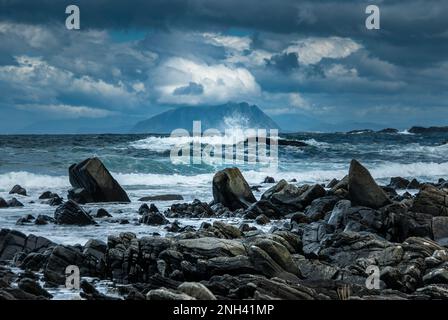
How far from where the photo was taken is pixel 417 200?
1955 cm

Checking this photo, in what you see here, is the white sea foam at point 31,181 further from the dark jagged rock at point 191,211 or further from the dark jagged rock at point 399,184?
the dark jagged rock at point 399,184

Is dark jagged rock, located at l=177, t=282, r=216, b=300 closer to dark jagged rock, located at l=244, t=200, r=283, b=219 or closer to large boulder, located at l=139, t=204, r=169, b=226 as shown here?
large boulder, located at l=139, t=204, r=169, b=226

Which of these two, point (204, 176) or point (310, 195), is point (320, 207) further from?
point (204, 176)

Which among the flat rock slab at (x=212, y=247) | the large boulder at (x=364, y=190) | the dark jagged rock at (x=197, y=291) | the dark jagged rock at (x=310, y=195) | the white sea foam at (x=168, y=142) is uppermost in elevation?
the white sea foam at (x=168, y=142)

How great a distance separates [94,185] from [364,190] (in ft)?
39.4

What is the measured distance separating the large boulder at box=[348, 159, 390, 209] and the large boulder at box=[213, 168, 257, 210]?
5.36m

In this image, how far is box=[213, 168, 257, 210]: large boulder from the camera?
24578mm

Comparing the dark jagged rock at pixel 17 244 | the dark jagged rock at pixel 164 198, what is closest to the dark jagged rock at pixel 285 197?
the dark jagged rock at pixel 164 198

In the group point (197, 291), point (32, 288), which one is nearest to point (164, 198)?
point (32, 288)

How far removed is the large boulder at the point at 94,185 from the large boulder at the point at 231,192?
14.7ft

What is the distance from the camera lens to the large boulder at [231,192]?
2458 cm

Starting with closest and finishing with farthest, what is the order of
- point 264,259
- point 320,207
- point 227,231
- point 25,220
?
point 264,259 < point 227,231 < point 25,220 < point 320,207

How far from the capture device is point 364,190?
65.3 feet

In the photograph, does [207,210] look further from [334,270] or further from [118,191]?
[334,270]
